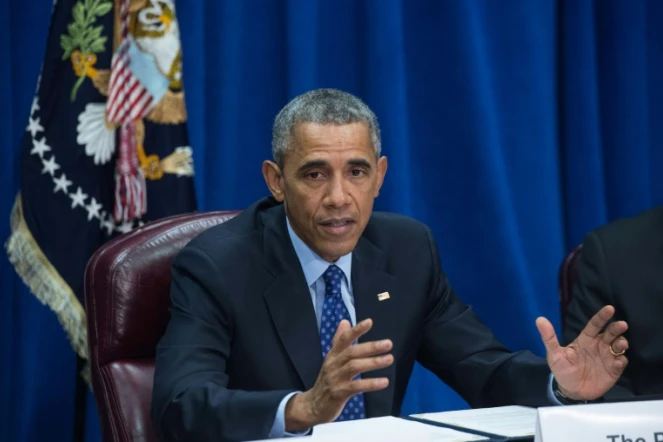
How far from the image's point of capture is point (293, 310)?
222cm

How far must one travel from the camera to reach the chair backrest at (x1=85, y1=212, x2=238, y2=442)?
2113 mm

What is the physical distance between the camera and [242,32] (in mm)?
3621

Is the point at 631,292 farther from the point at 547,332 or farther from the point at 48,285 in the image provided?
the point at 48,285

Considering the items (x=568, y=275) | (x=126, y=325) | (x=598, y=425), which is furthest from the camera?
(x=568, y=275)

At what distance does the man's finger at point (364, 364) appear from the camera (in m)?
1.58

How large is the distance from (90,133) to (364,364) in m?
1.76

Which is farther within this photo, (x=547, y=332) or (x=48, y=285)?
(x=48, y=285)

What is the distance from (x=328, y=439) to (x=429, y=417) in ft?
A: 1.04

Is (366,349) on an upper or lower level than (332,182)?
lower

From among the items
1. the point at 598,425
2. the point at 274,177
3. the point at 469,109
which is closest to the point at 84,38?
the point at 274,177

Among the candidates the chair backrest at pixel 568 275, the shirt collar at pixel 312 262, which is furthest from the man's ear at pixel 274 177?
the chair backrest at pixel 568 275

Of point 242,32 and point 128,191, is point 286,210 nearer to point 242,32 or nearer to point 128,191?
point 128,191

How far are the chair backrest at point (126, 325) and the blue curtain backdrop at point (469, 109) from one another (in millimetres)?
1297

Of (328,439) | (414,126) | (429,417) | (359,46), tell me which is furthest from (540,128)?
(328,439)
